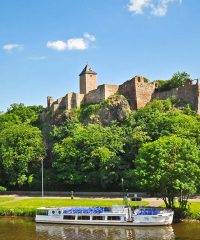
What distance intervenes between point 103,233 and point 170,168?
1090 cm

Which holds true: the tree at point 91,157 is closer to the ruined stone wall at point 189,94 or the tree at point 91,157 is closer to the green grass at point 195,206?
the ruined stone wall at point 189,94

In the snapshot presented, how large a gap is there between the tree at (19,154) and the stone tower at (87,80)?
19234mm

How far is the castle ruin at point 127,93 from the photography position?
8438cm

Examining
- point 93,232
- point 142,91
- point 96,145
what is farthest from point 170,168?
point 142,91

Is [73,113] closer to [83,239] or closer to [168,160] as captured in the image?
[168,160]

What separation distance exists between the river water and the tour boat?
3.80 feet

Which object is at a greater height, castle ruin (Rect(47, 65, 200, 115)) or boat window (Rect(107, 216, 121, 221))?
castle ruin (Rect(47, 65, 200, 115))

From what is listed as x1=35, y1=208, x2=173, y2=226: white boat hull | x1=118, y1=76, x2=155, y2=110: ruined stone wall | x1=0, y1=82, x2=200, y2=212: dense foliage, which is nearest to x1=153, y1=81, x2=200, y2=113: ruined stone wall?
x1=0, y1=82, x2=200, y2=212: dense foliage

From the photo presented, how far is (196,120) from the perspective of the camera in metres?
75.9

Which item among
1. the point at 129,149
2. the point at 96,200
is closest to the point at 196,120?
the point at 129,149

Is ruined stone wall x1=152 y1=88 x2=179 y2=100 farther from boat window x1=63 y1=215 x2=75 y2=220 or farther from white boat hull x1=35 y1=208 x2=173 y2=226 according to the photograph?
boat window x1=63 y1=215 x2=75 y2=220

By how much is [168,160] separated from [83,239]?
1456 centimetres

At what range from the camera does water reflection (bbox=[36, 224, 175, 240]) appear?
42875mm

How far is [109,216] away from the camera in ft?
166
